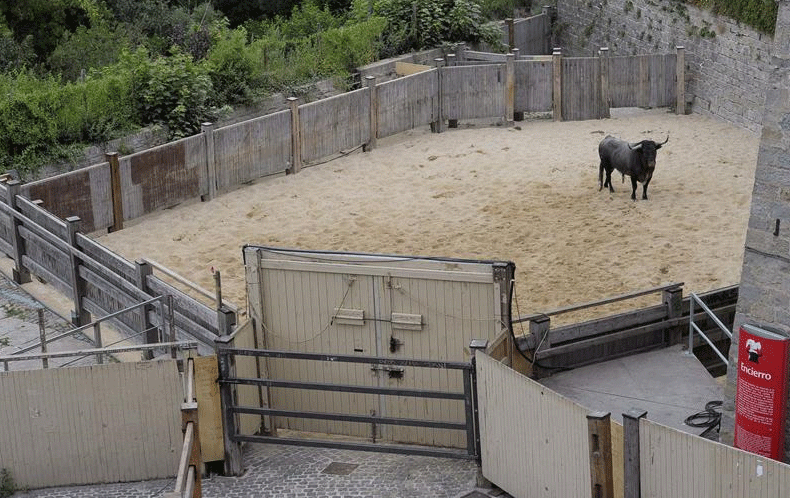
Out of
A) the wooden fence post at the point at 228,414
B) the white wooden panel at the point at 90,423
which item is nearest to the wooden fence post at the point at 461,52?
the wooden fence post at the point at 228,414

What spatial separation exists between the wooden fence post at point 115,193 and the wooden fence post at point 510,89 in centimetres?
850

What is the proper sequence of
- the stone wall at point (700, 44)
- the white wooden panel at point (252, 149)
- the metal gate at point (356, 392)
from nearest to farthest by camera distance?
the metal gate at point (356, 392) < the white wooden panel at point (252, 149) < the stone wall at point (700, 44)

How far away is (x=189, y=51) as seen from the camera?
27.0m

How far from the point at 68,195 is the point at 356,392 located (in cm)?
903

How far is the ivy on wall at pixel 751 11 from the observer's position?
2500 cm

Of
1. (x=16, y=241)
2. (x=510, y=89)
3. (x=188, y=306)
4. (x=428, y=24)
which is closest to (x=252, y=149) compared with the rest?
(x=510, y=89)

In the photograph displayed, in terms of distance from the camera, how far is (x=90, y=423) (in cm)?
1298

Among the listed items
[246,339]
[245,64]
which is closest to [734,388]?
[246,339]

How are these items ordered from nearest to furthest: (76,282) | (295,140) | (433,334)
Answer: (433,334) → (76,282) → (295,140)

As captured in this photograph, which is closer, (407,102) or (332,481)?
(332,481)

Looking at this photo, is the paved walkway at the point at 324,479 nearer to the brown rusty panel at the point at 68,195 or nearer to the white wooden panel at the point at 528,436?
the white wooden panel at the point at 528,436

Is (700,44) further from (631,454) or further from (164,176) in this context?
(631,454)

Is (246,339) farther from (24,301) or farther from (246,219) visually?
(246,219)

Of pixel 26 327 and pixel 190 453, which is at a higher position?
pixel 190 453
